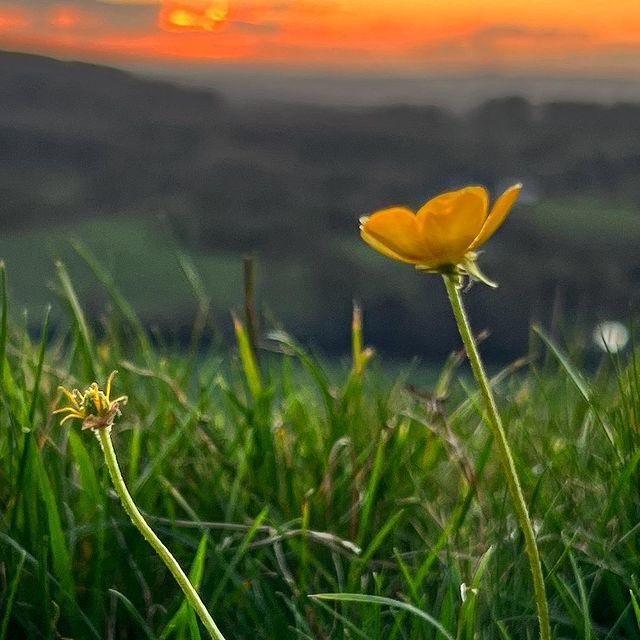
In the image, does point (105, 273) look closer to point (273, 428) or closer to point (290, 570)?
point (273, 428)

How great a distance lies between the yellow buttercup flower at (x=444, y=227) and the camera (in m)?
0.88

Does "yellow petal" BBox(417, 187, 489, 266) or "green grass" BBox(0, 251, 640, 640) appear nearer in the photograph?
"yellow petal" BBox(417, 187, 489, 266)

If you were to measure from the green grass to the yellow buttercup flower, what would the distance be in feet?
1.00

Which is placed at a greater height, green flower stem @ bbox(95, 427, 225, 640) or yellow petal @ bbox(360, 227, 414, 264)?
yellow petal @ bbox(360, 227, 414, 264)

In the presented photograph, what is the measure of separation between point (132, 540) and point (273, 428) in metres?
A: 0.34

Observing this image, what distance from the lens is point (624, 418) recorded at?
1371 millimetres

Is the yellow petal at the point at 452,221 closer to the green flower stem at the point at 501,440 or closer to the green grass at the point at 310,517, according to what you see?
the green flower stem at the point at 501,440

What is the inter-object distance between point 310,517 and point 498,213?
28.5 inches

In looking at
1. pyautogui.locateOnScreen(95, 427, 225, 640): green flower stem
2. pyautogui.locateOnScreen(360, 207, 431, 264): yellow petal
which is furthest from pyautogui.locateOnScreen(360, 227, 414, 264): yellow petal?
pyautogui.locateOnScreen(95, 427, 225, 640): green flower stem

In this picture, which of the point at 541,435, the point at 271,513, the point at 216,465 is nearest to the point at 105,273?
the point at 216,465

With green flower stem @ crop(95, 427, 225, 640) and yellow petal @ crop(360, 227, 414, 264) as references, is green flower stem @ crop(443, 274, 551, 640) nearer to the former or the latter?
yellow petal @ crop(360, 227, 414, 264)

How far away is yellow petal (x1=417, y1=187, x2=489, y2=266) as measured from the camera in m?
0.87

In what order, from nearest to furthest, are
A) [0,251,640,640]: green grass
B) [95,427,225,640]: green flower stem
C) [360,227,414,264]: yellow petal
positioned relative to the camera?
1. [95,427,225,640]: green flower stem
2. [360,227,414,264]: yellow petal
3. [0,251,640,640]: green grass

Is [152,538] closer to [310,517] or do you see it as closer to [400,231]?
[400,231]
